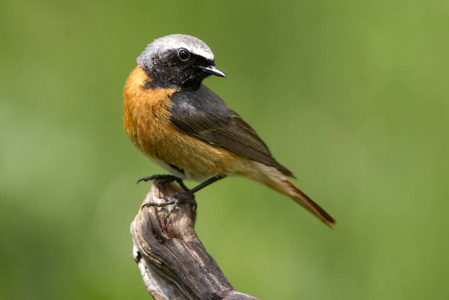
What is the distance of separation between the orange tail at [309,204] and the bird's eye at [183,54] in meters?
1.35

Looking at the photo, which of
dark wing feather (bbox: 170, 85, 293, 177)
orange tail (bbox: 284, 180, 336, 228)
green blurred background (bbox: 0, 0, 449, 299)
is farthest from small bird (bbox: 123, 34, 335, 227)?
green blurred background (bbox: 0, 0, 449, 299)

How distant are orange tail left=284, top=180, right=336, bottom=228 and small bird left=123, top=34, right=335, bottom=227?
0.28 meters

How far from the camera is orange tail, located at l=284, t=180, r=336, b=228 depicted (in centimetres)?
627

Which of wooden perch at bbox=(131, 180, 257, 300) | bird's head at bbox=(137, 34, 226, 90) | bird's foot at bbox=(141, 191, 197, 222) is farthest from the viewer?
bird's head at bbox=(137, 34, 226, 90)

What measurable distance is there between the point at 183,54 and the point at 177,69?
0.47 ft

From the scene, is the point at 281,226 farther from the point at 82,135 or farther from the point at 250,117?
the point at 82,135

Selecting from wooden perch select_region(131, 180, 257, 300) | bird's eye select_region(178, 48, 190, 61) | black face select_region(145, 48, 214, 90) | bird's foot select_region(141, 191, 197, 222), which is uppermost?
bird's eye select_region(178, 48, 190, 61)

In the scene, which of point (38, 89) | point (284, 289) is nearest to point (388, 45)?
point (284, 289)

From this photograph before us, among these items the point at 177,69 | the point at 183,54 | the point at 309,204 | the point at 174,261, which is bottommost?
the point at 174,261

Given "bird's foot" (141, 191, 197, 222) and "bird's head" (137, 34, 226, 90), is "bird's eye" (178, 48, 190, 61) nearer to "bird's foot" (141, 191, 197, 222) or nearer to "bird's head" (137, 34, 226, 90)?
"bird's head" (137, 34, 226, 90)

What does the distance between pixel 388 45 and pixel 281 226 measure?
2199mm

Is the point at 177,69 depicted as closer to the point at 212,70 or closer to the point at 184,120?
the point at 212,70

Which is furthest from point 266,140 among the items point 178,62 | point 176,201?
point 176,201

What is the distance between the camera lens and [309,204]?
632 cm
